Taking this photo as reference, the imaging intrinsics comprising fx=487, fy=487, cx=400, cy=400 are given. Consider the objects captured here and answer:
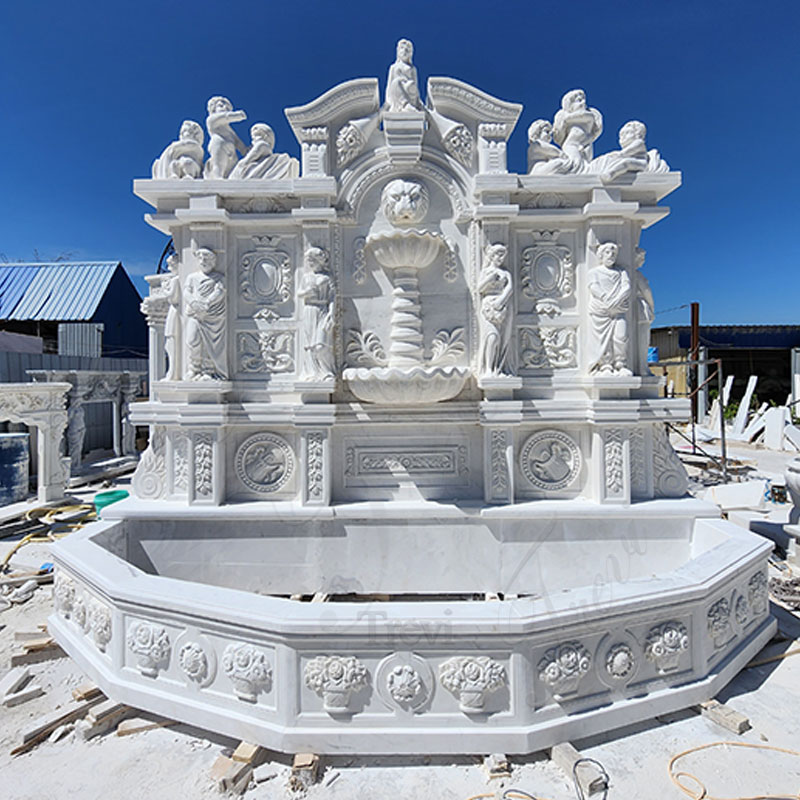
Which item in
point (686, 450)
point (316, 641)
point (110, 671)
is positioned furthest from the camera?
point (686, 450)

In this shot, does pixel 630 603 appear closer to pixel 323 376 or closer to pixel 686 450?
pixel 323 376

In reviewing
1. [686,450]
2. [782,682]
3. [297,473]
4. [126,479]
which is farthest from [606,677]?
[686,450]

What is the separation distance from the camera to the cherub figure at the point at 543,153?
16.4ft

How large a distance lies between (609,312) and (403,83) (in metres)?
3.15

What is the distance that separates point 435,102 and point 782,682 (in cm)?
584

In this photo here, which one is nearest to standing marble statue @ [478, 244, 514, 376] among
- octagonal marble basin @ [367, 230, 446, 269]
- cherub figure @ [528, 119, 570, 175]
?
octagonal marble basin @ [367, 230, 446, 269]

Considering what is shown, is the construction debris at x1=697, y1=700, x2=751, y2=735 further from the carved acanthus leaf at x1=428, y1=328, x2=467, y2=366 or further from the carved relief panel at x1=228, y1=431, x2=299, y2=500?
the carved relief panel at x1=228, y1=431, x2=299, y2=500

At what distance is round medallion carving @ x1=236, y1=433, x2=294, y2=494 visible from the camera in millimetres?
5062

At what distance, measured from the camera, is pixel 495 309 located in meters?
4.84

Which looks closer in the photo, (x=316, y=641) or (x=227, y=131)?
(x=316, y=641)

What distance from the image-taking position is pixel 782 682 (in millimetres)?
3543

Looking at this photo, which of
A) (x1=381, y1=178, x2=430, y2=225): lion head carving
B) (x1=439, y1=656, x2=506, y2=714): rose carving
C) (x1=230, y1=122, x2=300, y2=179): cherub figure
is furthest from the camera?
(x1=230, y1=122, x2=300, y2=179): cherub figure

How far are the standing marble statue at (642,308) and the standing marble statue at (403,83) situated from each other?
2814mm

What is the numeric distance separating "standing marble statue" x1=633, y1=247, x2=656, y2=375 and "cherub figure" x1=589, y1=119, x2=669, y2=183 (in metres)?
0.81
